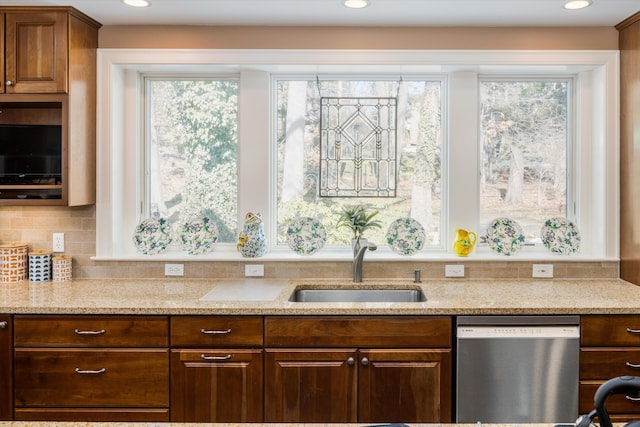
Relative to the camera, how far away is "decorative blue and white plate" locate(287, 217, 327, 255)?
9.86 ft

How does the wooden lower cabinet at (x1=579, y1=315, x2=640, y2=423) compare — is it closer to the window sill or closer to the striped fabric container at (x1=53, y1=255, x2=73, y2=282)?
the window sill

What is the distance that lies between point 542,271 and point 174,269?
2206 millimetres

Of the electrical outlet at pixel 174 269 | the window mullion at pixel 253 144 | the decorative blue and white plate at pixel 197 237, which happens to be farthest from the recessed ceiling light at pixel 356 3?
the electrical outlet at pixel 174 269

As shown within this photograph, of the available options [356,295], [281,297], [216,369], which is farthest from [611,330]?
[216,369]

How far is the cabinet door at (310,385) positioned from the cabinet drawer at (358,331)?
0.17 ft

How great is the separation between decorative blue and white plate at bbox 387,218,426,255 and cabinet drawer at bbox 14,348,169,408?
147cm

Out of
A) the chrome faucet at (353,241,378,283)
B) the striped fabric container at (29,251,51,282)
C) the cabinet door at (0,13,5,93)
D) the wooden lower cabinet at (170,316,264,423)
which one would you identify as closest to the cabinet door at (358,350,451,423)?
the wooden lower cabinet at (170,316,264,423)

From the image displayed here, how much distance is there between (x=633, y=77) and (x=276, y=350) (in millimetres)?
2456

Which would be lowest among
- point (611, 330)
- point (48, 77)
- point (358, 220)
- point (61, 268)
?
point (611, 330)

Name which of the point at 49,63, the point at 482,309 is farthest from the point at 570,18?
the point at 49,63

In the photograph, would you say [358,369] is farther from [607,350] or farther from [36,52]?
[36,52]

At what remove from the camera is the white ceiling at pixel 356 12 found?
8.38ft

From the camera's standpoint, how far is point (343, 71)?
3.09 meters

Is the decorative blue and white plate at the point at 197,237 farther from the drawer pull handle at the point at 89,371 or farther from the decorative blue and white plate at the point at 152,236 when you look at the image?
the drawer pull handle at the point at 89,371
